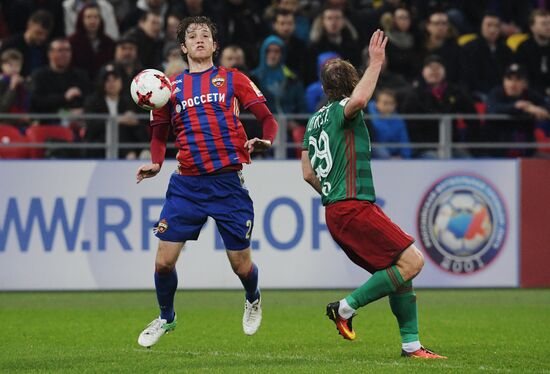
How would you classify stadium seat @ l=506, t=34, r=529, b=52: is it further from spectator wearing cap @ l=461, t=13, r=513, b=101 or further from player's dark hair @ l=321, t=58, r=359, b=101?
player's dark hair @ l=321, t=58, r=359, b=101

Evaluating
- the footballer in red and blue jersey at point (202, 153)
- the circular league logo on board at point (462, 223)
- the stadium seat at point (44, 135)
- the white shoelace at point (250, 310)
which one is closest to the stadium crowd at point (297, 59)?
the stadium seat at point (44, 135)

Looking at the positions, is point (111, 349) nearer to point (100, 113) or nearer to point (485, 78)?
point (100, 113)

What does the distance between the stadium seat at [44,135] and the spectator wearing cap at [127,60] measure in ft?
3.21

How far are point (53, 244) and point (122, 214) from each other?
843mm

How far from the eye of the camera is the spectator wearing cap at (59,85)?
15.1 metres

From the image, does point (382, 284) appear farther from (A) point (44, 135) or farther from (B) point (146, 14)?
(B) point (146, 14)

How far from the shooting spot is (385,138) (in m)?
14.9

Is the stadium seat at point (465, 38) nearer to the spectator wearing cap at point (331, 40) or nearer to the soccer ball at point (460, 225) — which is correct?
the spectator wearing cap at point (331, 40)

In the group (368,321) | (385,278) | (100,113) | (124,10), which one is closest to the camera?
(385,278)

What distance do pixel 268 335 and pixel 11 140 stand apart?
546 centimetres

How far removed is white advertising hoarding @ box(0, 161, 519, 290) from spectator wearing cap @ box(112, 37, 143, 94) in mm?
1469

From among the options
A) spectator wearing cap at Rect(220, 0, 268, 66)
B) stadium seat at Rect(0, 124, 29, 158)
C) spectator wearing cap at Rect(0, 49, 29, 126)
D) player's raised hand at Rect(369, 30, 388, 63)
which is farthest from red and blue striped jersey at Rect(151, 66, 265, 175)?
spectator wearing cap at Rect(220, 0, 268, 66)

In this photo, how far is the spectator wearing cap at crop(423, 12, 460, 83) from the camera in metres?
17.0

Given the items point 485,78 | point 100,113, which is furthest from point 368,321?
point 485,78
